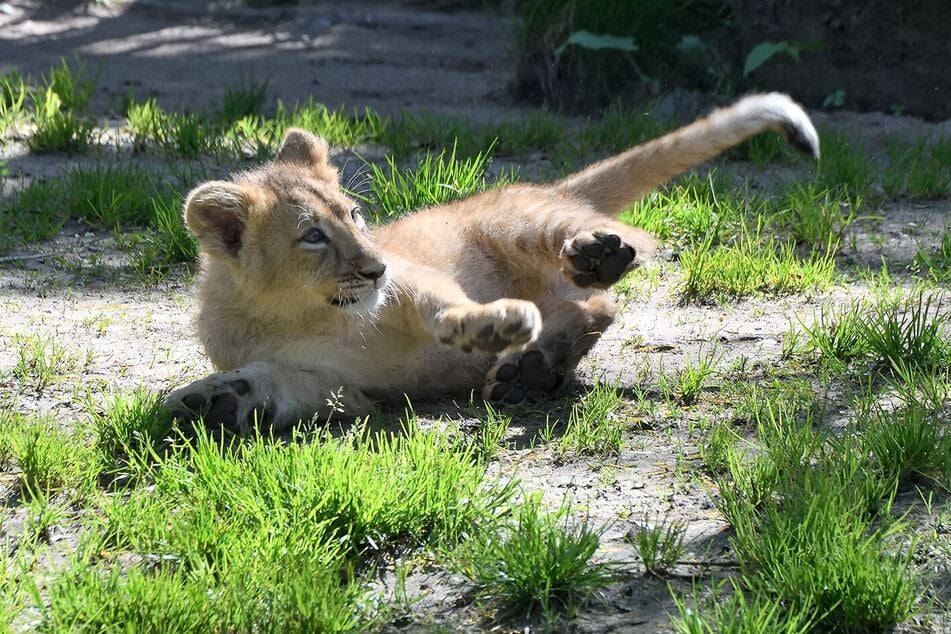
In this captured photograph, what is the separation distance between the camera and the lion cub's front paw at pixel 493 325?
4004 mm

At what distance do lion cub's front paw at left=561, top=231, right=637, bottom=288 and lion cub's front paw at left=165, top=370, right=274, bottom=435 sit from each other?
1.32 meters

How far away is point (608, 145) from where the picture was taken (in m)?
7.91

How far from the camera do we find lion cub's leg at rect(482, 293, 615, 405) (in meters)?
4.43

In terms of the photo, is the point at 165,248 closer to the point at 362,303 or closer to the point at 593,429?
the point at 362,303

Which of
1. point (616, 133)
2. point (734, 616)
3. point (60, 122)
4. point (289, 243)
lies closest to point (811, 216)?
point (616, 133)

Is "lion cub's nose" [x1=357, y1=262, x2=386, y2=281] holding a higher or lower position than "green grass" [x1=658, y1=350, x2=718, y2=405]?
higher

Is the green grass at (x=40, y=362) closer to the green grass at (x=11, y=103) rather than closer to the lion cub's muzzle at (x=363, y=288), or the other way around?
the lion cub's muzzle at (x=363, y=288)

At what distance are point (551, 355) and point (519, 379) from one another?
0.19 m

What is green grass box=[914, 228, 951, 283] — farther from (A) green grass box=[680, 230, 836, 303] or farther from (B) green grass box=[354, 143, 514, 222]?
(B) green grass box=[354, 143, 514, 222]

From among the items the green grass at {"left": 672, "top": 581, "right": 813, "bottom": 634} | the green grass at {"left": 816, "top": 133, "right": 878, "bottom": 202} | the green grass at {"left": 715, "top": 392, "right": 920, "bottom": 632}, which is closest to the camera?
the green grass at {"left": 672, "top": 581, "right": 813, "bottom": 634}

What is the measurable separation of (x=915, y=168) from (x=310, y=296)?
4.30m

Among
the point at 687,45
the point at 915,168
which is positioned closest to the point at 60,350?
the point at 915,168

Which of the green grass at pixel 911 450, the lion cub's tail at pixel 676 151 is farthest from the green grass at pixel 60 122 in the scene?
the green grass at pixel 911 450

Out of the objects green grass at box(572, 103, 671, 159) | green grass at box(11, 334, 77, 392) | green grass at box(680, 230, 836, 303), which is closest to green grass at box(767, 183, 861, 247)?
green grass at box(680, 230, 836, 303)
